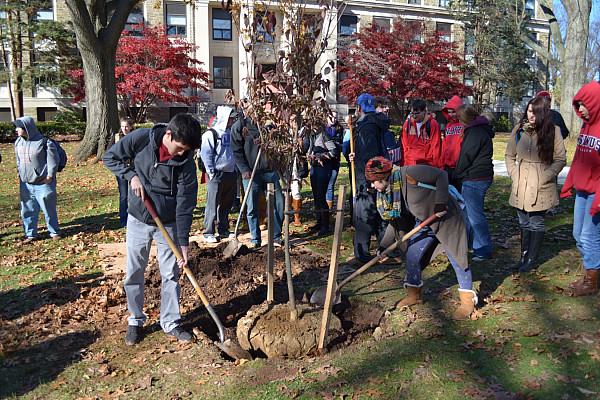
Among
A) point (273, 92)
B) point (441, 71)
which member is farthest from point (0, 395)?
point (441, 71)

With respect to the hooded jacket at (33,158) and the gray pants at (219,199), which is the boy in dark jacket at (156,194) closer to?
the gray pants at (219,199)

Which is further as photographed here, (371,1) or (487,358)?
(371,1)

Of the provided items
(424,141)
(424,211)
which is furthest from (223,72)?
(424,211)

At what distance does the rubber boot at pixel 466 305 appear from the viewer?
191 inches

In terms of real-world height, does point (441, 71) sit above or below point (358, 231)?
above

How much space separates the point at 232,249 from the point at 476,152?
3275 mm

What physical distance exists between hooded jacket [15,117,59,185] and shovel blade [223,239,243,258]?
10.8 feet

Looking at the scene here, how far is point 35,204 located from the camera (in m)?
8.23

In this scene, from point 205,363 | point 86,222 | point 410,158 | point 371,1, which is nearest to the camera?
point 205,363

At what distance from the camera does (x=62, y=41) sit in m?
28.4

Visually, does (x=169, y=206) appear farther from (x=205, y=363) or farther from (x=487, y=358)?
(x=487, y=358)

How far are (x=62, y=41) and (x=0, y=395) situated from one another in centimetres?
2851

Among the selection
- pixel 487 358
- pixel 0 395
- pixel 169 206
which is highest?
pixel 169 206

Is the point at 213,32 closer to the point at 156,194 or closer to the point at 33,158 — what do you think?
the point at 33,158
